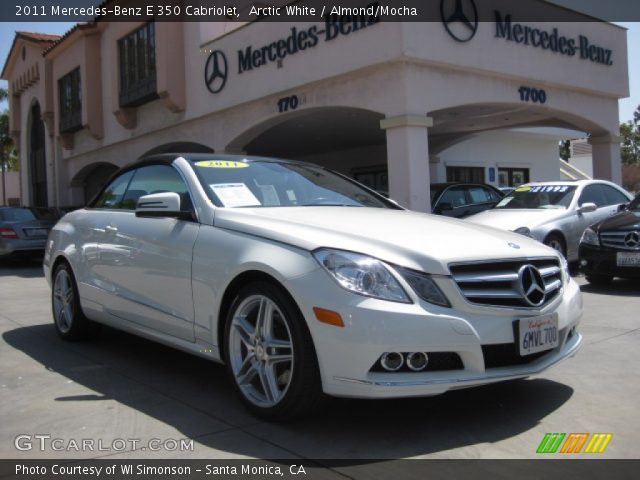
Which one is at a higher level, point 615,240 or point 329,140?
point 329,140

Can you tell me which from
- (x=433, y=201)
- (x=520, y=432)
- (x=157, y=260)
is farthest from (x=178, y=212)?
(x=433, y=201)

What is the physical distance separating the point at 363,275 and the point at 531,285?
0.97 meters

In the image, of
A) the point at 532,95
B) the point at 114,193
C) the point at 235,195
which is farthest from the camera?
the point at 532,95

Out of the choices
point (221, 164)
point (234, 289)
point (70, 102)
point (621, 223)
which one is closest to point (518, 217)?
point (621, 223)

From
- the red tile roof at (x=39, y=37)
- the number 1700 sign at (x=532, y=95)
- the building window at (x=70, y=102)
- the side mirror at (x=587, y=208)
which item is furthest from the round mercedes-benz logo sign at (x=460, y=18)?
the red tile roof at (x=39, y=37)

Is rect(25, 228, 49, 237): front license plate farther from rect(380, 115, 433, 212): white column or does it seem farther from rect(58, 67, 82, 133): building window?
rect(58, 67, 82, 133): building window

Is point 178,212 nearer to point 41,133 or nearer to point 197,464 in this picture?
point 197,464

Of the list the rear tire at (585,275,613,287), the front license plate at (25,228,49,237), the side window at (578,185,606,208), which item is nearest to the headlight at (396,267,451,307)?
the rear tire at (585,275,613,287)

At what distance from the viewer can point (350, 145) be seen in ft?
75.7

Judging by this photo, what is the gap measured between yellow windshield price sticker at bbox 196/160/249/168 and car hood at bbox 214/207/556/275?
64 cm

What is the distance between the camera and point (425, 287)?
318 centimetres

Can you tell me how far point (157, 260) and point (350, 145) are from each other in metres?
19.2

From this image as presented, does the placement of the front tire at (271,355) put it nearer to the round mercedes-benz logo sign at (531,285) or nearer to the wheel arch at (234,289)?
the wheel arch at (234,289)

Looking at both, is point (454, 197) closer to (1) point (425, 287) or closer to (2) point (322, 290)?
(1) point (425, 287)
